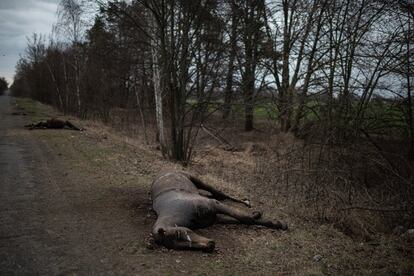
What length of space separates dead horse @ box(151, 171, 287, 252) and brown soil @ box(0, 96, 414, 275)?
0.14m

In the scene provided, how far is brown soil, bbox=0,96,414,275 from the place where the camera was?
14.8ft

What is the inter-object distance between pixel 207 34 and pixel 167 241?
29.6 feet

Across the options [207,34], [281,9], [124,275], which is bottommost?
[124,275]

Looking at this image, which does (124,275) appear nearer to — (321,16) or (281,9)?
(321,16)

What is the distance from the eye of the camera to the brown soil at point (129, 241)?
14.8 ft

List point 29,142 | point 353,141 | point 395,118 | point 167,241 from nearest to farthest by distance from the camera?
point 167,241
point 353,141
point 395,118
point 29,142

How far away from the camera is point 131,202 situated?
276 inches

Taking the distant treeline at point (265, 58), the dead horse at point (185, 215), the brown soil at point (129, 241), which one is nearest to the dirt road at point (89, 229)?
the brown soil at point (129, 241)

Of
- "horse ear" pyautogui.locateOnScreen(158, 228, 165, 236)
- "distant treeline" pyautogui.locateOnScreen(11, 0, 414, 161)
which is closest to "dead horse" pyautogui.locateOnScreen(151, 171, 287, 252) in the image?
"horse ear" pyautogui.locateOnScreen(158, 228, 165, 236)

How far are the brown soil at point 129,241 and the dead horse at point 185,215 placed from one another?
136 millimetres

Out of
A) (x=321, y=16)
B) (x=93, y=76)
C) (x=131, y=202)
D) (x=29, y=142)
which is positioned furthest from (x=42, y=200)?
(x=93, y=76)

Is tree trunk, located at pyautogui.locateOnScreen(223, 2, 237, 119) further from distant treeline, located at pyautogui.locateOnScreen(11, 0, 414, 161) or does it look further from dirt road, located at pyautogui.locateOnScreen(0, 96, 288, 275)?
dirt road, located at pyautogui.locateOnScreen(0, 96, 288, 275)

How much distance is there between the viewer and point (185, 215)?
545 cm

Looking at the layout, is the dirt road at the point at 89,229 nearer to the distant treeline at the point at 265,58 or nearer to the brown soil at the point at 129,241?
the brown soil at the point at 129,241
